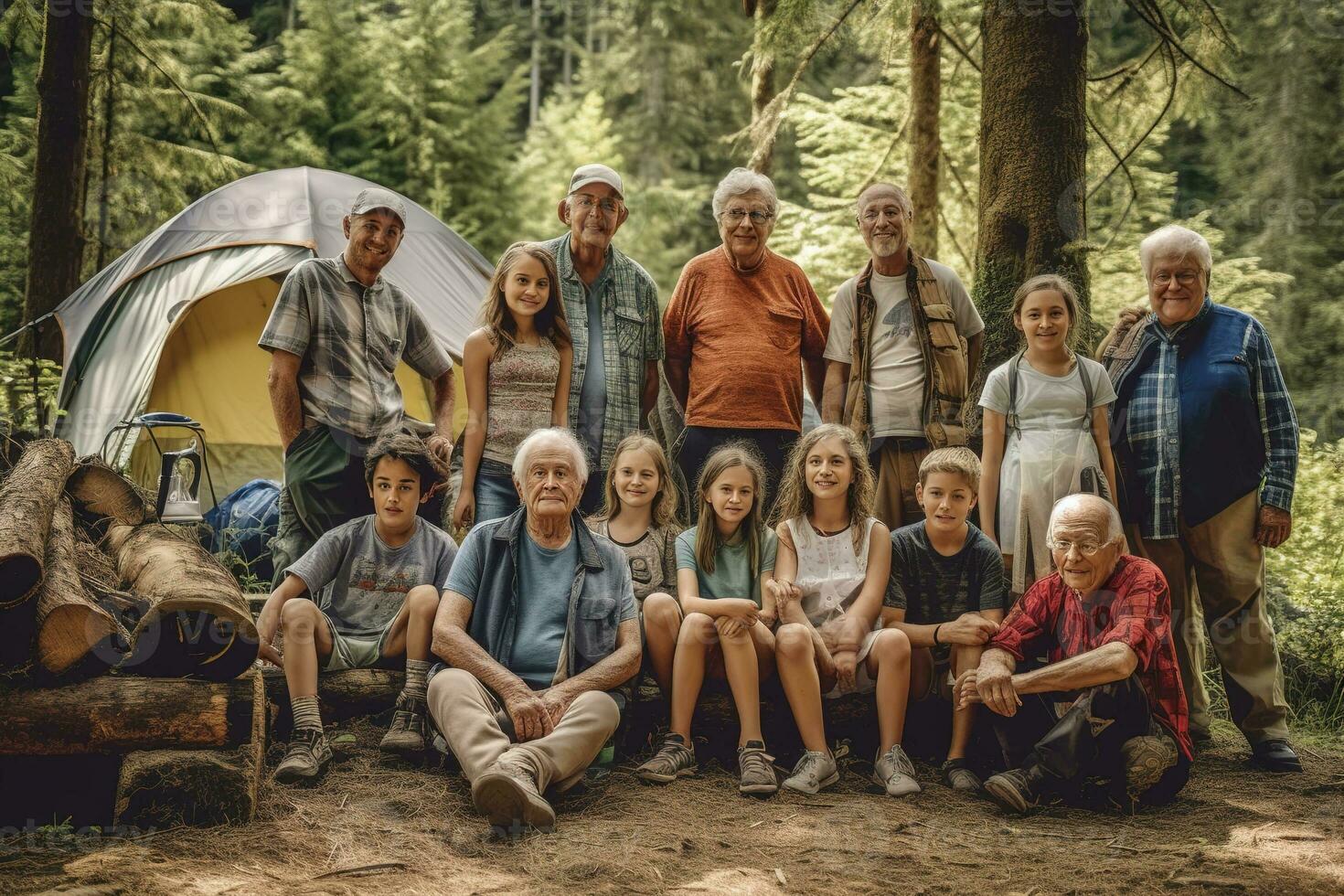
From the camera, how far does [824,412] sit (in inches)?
175

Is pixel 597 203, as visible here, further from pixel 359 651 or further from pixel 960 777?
pixel 960 777

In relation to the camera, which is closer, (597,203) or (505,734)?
(505,734)

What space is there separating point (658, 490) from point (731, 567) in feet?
1.28

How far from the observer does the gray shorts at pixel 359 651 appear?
12.2 ft

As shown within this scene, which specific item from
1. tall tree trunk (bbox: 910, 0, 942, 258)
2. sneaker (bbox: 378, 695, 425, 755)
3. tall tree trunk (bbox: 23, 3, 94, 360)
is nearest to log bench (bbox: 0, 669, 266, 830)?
sneaker (bbox: 378, 695, 425, 755)

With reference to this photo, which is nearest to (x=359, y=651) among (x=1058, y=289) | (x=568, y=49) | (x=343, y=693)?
(x=343, y=693)

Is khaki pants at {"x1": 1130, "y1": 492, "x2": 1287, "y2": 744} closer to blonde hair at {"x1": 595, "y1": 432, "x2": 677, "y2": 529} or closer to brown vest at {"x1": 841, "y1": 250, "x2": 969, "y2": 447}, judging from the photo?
brown vest at {"x1": 841, "y1": 250, "x2": 969, "y2": 447}

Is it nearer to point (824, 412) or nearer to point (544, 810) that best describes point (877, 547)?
point (824, 412)

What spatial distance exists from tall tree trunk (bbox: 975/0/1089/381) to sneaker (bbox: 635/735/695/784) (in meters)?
2.34

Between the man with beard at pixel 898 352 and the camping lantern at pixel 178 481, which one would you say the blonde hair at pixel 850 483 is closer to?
the man with beard at pixel 898 352

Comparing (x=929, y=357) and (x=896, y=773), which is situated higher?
(x=929, y=357)

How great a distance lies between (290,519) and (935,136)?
20.8 feet

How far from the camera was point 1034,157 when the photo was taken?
4855 mm

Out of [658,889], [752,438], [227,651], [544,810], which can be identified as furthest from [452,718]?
[752,438]
